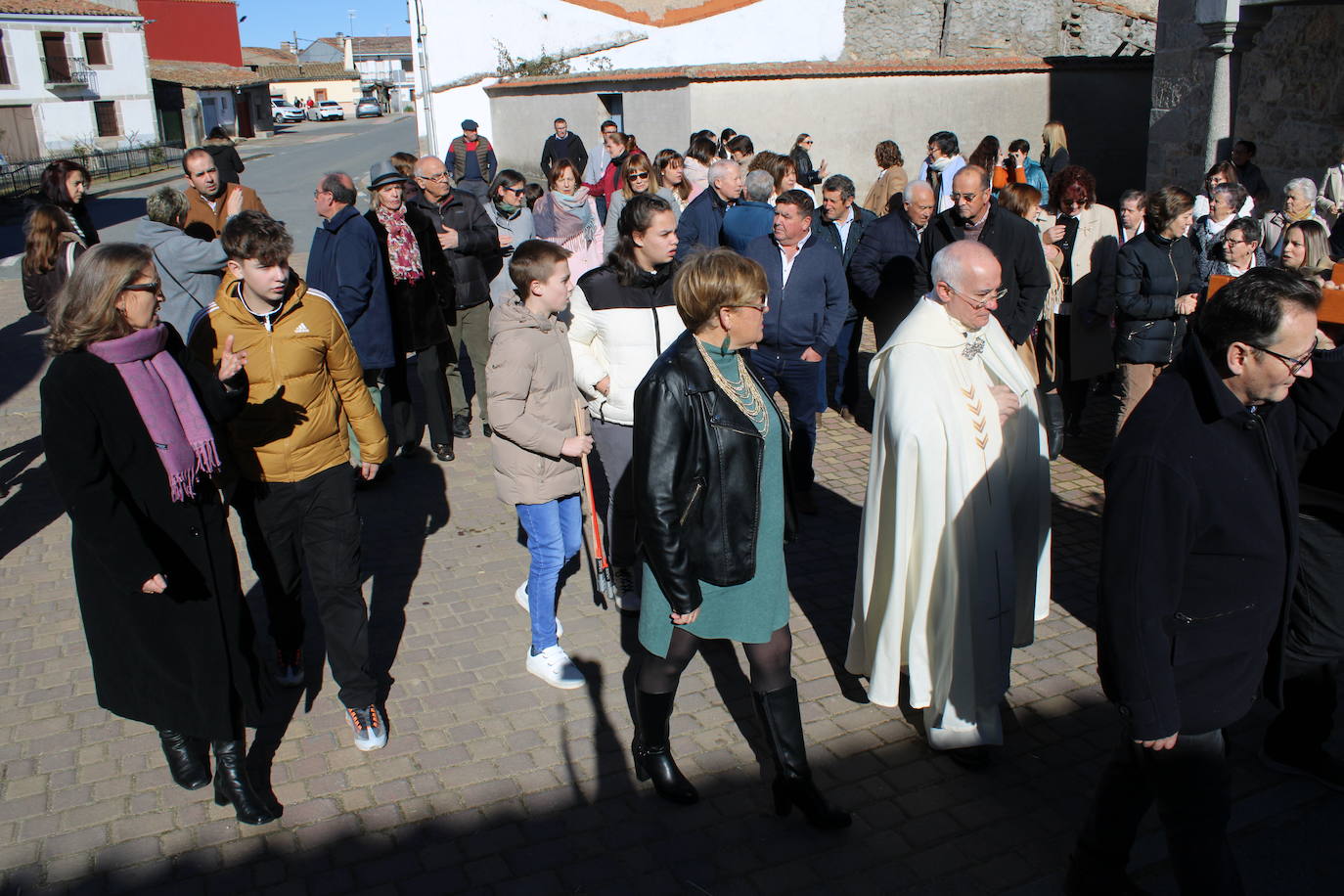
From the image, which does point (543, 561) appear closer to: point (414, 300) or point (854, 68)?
point (414, 300)

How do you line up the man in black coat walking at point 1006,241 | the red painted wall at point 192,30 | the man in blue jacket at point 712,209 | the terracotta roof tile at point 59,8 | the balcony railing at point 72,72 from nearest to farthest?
the man in black coat walking at point 1006,241
the man in blue jacket at point 712,209
the terracotta roof tile at point 59,8
the balcony railing at point 72,72
the red painted wall at point 192,30

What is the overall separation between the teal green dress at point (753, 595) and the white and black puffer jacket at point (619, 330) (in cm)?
130

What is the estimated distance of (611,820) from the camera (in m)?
3.77

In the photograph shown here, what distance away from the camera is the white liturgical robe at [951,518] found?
3754mm

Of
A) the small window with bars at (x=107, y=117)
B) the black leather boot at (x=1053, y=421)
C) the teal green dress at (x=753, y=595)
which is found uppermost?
the small window with bars at (x=107, y=117)

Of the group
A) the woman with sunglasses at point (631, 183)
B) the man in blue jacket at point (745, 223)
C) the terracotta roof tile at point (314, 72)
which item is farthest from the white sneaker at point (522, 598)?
the terracotta roof tile at point (314, 72)

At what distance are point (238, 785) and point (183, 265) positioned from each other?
328 centimetres

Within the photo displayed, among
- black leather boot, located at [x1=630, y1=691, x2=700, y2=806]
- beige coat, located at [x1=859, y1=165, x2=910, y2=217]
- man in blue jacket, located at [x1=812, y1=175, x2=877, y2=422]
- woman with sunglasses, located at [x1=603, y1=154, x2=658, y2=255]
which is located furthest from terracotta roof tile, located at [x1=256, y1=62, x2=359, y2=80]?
black leather boot, located at [x1=630, y1=691, x2=700, y2=806]

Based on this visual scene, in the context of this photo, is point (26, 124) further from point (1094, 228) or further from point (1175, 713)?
point (1175, 713)

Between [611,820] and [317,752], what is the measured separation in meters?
1.25

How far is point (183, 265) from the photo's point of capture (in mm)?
5887

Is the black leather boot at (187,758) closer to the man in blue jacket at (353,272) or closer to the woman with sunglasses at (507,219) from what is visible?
the man in blue jacket at (353,272)

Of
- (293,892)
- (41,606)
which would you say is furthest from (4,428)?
(293,892)

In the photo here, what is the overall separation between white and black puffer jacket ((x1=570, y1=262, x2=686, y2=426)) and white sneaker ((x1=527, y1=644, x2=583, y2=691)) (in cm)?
107
